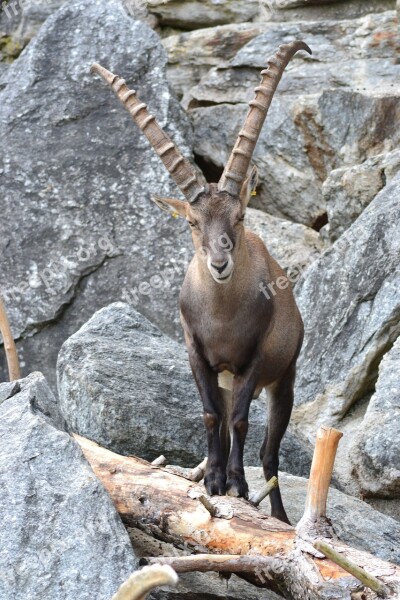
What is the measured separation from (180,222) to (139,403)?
404cm

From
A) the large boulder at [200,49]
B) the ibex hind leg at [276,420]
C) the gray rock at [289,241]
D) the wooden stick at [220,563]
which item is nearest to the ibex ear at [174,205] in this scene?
the ibex hind leg at [276,420]

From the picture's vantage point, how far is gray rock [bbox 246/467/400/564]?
23.2 feet

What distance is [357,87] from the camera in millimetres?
12141

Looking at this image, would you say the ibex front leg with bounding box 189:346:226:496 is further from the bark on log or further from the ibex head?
the ibex head

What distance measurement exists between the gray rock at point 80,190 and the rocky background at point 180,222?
0.8 inches

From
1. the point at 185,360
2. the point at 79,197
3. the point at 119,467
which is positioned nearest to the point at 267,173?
the point at 79,197

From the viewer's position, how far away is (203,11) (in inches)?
559

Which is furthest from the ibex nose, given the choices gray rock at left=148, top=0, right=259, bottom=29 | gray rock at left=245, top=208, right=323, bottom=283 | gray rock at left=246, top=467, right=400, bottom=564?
gray rock at left=148, top=0, right=259, bottom=29

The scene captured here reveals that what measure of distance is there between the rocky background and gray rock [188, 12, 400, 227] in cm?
2

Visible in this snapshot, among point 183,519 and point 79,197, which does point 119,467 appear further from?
point 79,197

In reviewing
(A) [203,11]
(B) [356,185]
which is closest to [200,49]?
(A) [203,11]

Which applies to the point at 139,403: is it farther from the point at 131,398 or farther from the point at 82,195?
the point at 82,195

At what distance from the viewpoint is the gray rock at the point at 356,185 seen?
10.8 meters

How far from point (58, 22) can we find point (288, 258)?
439cm
